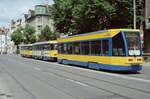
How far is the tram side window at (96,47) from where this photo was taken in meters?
16.1

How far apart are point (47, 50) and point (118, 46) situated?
742 inches

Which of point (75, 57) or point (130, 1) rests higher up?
point (130, 1)

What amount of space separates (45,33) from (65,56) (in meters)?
38.2

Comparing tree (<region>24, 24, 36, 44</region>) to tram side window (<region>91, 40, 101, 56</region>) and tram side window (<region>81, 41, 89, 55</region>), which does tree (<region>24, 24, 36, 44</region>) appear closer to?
tram side window (<region>81, 41, 89, 55</region>)

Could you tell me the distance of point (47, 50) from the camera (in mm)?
31938

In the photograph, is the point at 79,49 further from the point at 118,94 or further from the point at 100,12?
the point at 118,94

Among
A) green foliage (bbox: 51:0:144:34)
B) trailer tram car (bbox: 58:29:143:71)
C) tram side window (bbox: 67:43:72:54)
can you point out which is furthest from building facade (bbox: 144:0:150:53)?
trailer tram car (bbox: 58:29:143:71)

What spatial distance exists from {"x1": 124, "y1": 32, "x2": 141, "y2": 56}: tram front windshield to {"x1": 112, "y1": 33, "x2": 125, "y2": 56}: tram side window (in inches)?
14.7

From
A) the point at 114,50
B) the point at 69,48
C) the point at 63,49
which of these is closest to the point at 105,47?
the point at 114,50

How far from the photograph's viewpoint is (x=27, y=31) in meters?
71.3

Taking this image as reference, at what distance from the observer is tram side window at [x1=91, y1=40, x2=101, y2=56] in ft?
52.9

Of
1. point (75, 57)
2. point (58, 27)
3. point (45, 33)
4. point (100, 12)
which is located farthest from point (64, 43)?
point (45, 33)

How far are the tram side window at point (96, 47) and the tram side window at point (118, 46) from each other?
182cm

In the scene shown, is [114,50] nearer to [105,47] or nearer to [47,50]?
[105,47]
